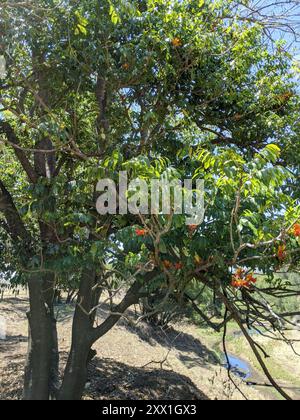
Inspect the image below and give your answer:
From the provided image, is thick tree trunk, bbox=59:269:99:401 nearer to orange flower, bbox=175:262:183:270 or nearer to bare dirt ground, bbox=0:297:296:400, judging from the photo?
bare dirt ground, bbox=0:297:296:400

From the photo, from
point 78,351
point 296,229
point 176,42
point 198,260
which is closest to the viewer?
point 296,229

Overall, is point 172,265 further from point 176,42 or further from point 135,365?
point 135,365

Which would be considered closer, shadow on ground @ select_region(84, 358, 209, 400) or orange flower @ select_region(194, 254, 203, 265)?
orange flower @ select_region(194, 254, 203, 265)

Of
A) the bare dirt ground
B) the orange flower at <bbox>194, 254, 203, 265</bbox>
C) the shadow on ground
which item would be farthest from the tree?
the bare dirt ground

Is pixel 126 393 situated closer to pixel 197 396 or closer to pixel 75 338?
pixel 197 396

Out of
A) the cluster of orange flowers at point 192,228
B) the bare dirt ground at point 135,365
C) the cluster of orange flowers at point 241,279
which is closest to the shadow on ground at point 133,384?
the bare dirt ground at point 135,365

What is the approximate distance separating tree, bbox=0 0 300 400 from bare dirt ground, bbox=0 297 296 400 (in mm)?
1383

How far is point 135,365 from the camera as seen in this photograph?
33.2ft

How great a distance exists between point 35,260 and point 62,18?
8.19 feet

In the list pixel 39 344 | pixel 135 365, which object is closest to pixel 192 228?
pixel 39 344

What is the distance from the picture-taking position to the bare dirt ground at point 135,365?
7.54 metres

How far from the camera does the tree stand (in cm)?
354

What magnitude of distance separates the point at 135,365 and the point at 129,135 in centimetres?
615

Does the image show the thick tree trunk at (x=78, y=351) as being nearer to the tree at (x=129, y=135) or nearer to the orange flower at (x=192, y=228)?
the tree at (x=129, y=135)
